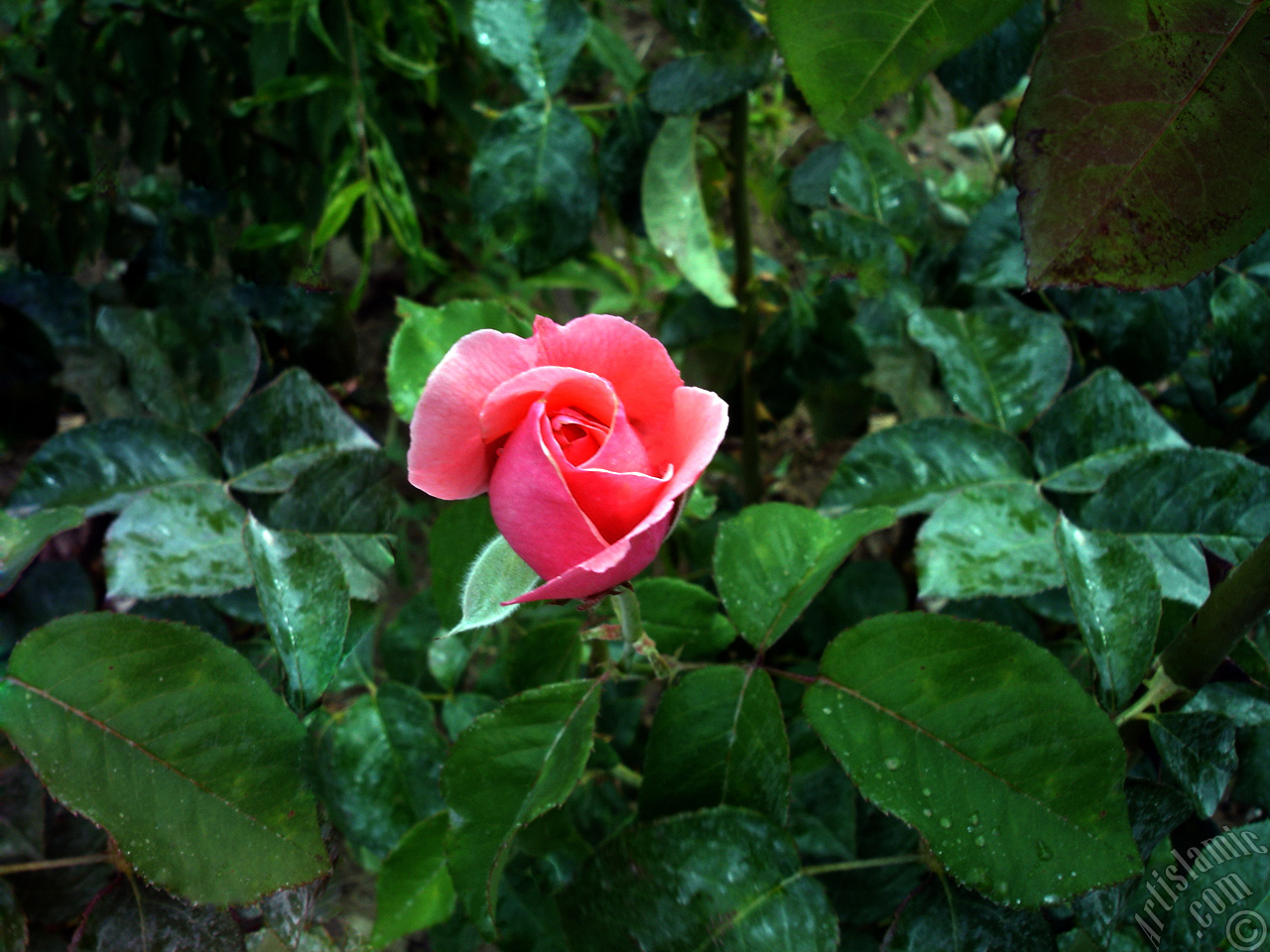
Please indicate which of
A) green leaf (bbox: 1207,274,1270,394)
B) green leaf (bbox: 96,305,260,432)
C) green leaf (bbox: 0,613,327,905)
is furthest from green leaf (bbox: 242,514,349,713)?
green leaf (bbox: 1207,274,1270,394)

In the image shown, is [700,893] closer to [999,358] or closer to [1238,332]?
[999,358]

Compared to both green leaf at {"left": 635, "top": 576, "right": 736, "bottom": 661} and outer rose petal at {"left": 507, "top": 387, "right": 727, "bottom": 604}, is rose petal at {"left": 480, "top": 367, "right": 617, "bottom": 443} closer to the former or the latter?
outer rose petal at {"left": 507, "top": 387, "right": 727, "bottom": 604}

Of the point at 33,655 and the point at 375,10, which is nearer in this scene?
the point at 33,655

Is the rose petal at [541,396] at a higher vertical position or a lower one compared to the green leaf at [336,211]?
higher

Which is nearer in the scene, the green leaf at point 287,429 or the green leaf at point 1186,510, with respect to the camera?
the green leaf at point 1186,510

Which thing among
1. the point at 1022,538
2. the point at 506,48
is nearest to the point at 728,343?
the point at 506,48

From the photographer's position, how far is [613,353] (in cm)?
38

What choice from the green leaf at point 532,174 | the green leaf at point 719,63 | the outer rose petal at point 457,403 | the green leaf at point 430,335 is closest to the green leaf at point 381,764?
the green leaf at point 430,335

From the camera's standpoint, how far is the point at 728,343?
44.1 inches

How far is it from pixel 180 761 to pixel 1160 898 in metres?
0.58

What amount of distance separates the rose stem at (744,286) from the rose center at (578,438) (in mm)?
598

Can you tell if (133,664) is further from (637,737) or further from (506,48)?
(506,48)

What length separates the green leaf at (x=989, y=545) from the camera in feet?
1.87

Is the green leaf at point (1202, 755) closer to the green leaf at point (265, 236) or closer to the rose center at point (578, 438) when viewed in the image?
the rose center at point (578, 438)
